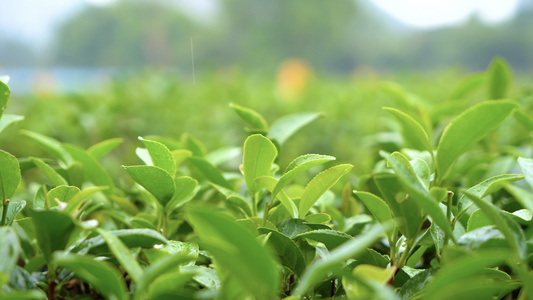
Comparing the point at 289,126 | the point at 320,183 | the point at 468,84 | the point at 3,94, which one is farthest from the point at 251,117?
the point at 468,84

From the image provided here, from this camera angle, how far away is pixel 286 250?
0.46 metres

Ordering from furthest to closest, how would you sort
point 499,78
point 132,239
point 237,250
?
point 499,78 < point 132,239 < point 237,250

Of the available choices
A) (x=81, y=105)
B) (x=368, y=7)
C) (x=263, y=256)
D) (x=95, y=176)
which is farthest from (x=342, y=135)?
(x=368, y=7)

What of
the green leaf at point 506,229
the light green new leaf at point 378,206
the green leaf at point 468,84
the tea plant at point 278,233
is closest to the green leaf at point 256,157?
the tea plant at point 278,233

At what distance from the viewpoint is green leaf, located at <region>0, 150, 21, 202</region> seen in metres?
0.47

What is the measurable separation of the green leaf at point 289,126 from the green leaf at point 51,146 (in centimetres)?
30

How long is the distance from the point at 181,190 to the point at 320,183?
0.16 metres

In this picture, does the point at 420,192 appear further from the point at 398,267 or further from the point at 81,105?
the point at 81,105

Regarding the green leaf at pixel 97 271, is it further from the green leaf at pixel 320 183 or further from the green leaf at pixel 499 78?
the green leaf at pixel 499 78

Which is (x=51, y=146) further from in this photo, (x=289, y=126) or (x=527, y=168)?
(x=527, y=168)

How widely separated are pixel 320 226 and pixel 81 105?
1485mm

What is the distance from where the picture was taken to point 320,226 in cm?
49

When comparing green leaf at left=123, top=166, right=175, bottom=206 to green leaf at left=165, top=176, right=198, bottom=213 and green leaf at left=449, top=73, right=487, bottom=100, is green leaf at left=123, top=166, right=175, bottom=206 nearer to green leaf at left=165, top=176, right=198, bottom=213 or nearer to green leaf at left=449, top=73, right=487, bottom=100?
green leaf at left=165, top=176, right=198, bottom=213

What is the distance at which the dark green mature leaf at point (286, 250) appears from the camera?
45 cm
